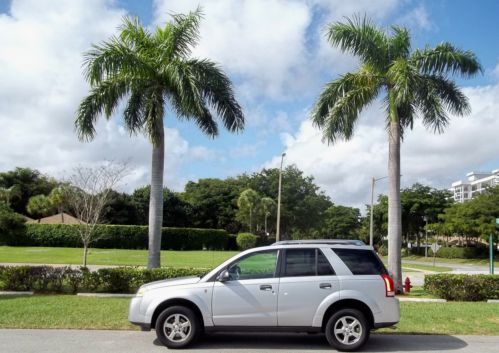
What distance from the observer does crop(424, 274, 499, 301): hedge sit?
15133mm

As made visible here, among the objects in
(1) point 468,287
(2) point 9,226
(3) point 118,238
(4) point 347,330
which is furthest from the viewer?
(3) point 118,238

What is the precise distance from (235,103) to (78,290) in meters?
7.32

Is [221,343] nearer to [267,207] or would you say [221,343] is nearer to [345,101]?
[345,101]

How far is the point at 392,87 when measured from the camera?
687 inches

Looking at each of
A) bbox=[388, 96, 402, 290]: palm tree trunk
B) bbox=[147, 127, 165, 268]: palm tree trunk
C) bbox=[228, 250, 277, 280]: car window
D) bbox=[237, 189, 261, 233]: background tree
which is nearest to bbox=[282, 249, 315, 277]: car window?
bbox=[228, 250, 277, 280]: car window

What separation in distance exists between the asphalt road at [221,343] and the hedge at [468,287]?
18.3 feet

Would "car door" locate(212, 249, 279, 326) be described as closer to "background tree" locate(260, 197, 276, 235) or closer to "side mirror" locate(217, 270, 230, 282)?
"side mirror" locate(217, 270, 230, 282)

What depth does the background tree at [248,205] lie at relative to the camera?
232 feet

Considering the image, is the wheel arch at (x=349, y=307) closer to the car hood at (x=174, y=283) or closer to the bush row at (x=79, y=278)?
the car hood at (x=174, y=283)

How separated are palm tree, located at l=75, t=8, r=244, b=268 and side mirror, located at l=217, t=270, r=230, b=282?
7.79m

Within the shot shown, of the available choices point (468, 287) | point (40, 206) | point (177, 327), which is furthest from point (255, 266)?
point (40, 206)

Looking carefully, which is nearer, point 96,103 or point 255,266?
point 255,266

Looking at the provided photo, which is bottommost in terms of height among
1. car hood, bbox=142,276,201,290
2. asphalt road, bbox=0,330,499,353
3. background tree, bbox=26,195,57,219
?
asphalt road, bbox=0,330,499,353

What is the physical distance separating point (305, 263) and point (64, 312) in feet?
19.0
